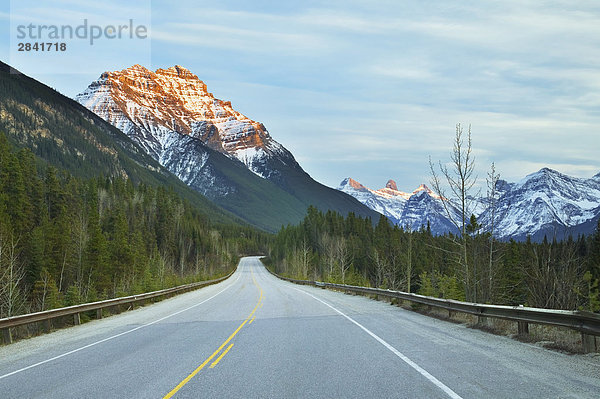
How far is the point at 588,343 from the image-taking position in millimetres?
10117

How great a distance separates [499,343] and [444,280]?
3758 centimetres

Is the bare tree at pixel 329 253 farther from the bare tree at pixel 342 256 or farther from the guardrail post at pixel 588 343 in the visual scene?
the guardrail post at pixel 588 343

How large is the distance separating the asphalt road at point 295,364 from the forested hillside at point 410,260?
313 inches

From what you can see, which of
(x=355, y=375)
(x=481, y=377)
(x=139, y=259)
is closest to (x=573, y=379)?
(x=481, y=377)

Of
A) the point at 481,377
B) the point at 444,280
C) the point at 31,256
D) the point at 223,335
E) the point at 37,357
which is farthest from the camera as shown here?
the point at 31,256

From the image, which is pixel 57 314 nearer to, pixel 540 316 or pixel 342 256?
pixel 540 316

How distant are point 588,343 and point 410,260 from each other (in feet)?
93.1

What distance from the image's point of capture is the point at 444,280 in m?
47.9

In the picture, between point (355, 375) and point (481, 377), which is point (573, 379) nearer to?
point (481, 377)

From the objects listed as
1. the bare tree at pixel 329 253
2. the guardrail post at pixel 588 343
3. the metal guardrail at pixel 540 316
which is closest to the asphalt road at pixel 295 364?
the guardrail post at pixel 588 343

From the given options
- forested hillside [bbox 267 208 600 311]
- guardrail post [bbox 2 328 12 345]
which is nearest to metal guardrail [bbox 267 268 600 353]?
forested hillside [bbox 267 208 600 311]

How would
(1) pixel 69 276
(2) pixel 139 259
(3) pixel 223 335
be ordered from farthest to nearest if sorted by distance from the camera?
(2) pixel 139 259
(1) pixel 69 276
(3) pixel 223 335

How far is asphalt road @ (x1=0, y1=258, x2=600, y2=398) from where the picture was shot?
752 cm

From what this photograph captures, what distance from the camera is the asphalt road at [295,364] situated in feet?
24.7
